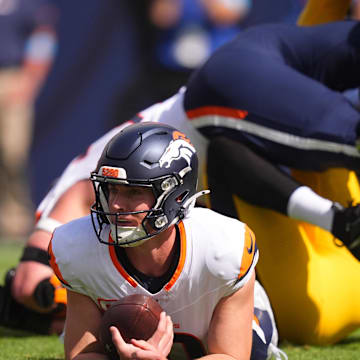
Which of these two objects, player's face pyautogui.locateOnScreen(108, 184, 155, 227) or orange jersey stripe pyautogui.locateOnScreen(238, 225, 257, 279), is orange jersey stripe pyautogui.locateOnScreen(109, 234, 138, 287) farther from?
orange jersey stripe pyautogui.locateOnScreen(238, 225, 257, 279)

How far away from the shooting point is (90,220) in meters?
2.78

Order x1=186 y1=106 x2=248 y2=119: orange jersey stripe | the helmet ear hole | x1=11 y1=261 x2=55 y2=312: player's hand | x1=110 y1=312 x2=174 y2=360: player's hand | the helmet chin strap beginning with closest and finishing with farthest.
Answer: x1=110 y1=312 x2=174 y2=360: player's hand
the helmet chin strap
the helmet ear hole
x1=186 y1=106 x2=248 y2=119: orange jersey stripe
x1=11 y1=261 x2=55 y2=312: player's hand

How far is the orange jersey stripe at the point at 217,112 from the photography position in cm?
360

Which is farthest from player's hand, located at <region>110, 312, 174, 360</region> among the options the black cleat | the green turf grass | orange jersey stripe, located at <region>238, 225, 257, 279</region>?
the black cleat

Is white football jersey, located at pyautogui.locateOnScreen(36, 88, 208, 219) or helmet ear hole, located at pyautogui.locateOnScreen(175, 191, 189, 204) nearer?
helmet ear hole, located at pyautogui.locateOnScreen(175, 191, 189, 204)

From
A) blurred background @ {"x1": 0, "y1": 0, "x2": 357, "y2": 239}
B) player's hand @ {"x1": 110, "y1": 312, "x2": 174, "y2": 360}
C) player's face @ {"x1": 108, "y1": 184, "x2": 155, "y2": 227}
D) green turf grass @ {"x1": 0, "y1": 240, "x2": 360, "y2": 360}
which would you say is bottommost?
blurred background @ {"x1": 0, "y1": 0, "x2": 357, "y2": 239}

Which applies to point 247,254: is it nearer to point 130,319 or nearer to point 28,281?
point 130,319

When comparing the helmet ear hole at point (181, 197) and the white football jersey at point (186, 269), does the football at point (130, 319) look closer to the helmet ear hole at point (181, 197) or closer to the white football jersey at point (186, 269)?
the white football jersey at point (186, 269)

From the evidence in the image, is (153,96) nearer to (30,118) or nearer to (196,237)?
(30,118)

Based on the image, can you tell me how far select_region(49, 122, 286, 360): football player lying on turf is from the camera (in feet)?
8.53

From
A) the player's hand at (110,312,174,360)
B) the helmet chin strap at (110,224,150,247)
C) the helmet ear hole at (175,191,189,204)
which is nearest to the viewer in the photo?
the player's hand at (110,312,174,360)

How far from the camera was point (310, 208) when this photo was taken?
11.1ft

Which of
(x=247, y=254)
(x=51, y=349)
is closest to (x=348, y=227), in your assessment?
(x=247, y=254)

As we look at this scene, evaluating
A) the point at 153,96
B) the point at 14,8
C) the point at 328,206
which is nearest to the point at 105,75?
the point at 153,96
